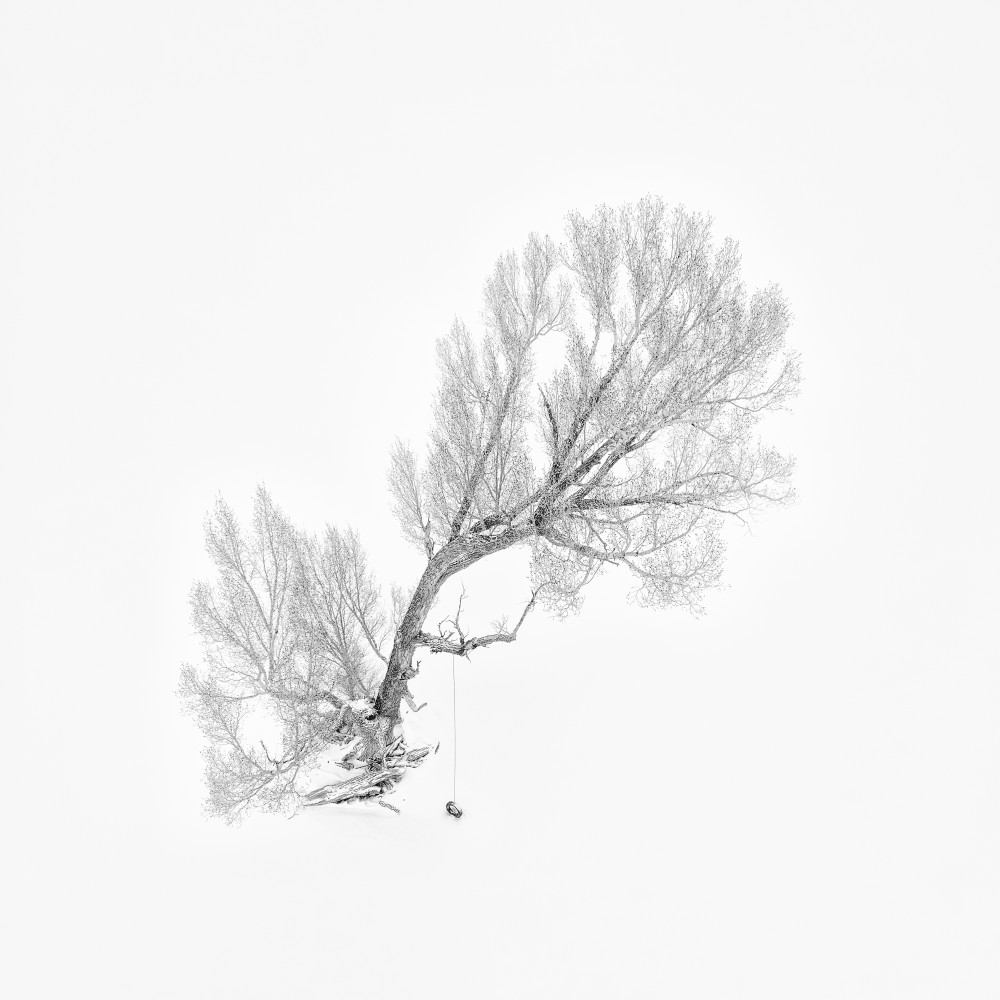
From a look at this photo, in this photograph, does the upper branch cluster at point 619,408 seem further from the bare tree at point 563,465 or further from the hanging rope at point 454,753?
the hanging rope at point 454,753

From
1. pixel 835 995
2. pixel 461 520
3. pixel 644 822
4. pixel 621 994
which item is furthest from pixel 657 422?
pixel 835 995

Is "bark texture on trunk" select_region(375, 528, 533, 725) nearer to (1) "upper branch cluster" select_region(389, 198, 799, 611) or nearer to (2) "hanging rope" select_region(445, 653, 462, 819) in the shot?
(1) "upper branch cluster" select_region(389, 198, 799, 611)

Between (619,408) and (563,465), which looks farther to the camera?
(563,465)

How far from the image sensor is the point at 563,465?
25.7ft

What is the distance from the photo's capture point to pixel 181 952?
5898 millimetres

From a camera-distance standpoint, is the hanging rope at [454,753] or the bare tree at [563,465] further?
the hanging rope at [454,753]

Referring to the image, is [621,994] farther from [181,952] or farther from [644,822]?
[181,952]

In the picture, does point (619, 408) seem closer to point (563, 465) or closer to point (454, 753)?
point (563, 465)

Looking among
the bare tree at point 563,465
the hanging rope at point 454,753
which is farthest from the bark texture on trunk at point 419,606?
the hanging rope at point 454,753

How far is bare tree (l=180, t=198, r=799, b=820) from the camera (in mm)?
7082

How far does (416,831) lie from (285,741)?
80.7 inches

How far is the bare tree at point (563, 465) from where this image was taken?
7082mm

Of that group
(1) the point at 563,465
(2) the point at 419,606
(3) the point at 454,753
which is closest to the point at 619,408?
(1) the point at 563,465

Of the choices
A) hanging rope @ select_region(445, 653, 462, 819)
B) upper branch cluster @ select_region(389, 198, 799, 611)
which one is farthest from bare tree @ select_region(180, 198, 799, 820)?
hanging rope @ select_region(445, 653, 462, 819)
